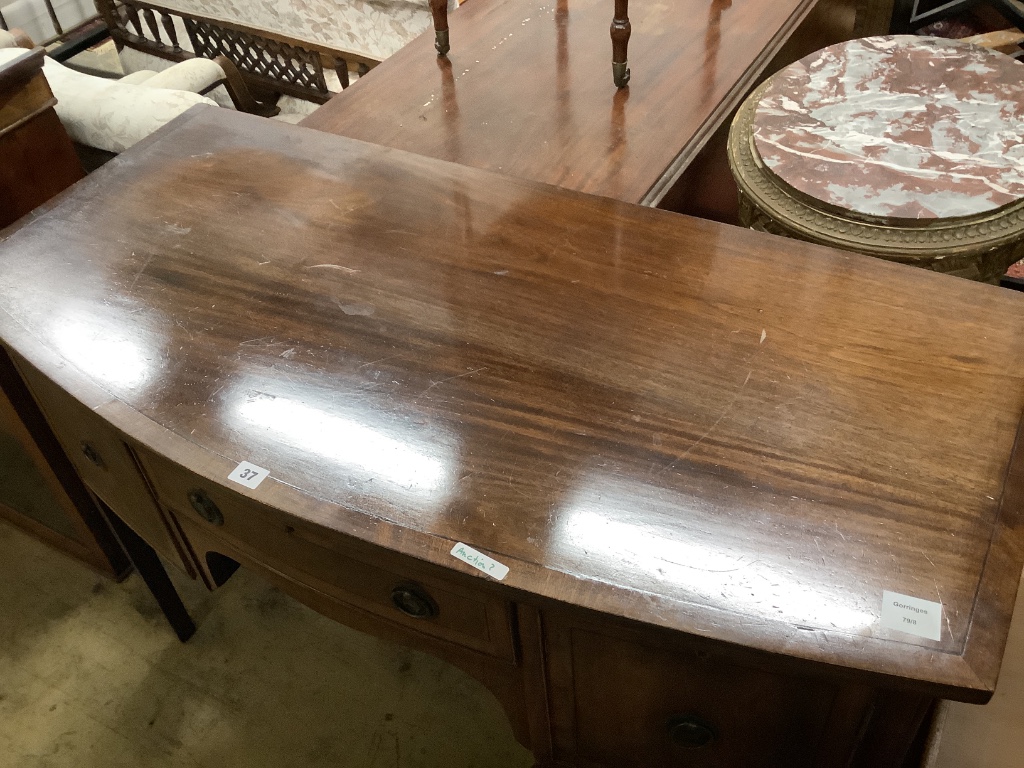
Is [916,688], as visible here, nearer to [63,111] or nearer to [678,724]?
[678,724]

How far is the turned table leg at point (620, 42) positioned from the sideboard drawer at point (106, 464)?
0.89m

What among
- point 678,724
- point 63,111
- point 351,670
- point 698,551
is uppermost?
point 698,551

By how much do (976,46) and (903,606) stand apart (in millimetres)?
1061

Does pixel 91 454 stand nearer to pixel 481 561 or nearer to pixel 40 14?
pixel 481 561

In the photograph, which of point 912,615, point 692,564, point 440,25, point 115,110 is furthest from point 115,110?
point 912,615

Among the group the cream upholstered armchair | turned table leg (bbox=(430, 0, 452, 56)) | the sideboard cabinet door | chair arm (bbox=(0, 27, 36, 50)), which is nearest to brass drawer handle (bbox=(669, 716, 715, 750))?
the sideboard cabinet door

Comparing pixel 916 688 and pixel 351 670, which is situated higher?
pixel 916 688

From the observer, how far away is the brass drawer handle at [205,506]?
0.79m

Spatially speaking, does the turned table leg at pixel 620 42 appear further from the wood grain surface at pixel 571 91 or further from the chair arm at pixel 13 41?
the chair arm at pixel 13 41

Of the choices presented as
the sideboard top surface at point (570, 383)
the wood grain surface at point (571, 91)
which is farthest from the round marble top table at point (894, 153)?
the sideboard top surface at point (570, 383)

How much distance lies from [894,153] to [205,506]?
3.07 ft

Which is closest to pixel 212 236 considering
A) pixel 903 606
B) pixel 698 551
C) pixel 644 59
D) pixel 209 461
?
pixel 209 461

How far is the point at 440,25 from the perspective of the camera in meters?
1.38

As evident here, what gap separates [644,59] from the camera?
1.39m
